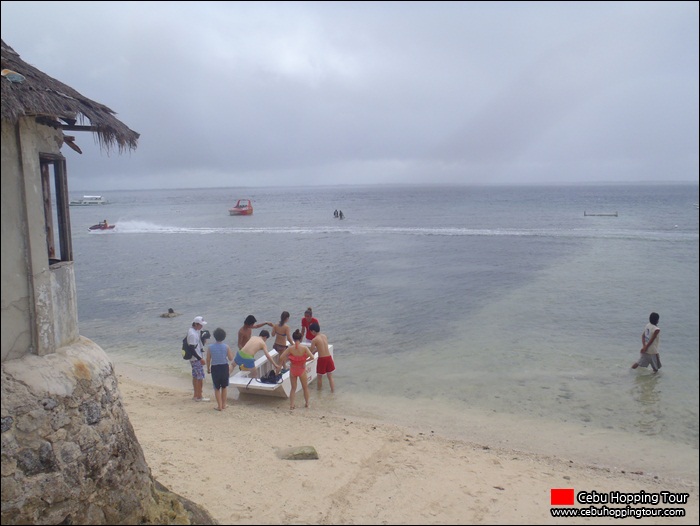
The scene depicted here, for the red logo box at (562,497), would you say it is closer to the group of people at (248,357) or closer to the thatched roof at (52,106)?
the group of people at (248,357)

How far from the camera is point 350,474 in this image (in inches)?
296

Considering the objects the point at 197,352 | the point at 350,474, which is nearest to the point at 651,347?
the point at 350,474

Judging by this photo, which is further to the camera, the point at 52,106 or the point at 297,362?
the point at 297,362

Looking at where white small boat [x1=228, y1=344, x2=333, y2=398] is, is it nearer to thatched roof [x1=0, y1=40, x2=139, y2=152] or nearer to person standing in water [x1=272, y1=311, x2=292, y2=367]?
person standing in water [x1=272, y1=311, x2=292, y2=367]

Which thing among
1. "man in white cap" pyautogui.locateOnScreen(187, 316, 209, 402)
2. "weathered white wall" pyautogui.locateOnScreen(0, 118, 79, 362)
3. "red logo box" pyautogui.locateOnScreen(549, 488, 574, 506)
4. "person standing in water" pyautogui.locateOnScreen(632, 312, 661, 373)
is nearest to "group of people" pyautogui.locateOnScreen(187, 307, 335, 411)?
"man in white cap" pyautogui.locateOnScreen(187, 316, 209, 402)

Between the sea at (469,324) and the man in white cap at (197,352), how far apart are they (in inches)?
34.1

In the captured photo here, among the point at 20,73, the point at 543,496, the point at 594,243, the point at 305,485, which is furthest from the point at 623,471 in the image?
the point at 594,243

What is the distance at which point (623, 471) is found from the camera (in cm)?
811

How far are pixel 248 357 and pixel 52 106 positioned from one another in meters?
6.79

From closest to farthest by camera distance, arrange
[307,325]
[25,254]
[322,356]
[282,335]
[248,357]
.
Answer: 1. [25,254]
2. [248,357]
3. [322,356]
4. [282,335]
5. [307,325]

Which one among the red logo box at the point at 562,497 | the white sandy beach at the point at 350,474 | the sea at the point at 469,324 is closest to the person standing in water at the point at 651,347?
the sea at the point at 469,324

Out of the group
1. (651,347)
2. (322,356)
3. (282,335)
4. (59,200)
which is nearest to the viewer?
(59,200)

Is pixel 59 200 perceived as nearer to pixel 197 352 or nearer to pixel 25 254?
pixel 25 254

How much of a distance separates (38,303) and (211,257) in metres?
29.8
